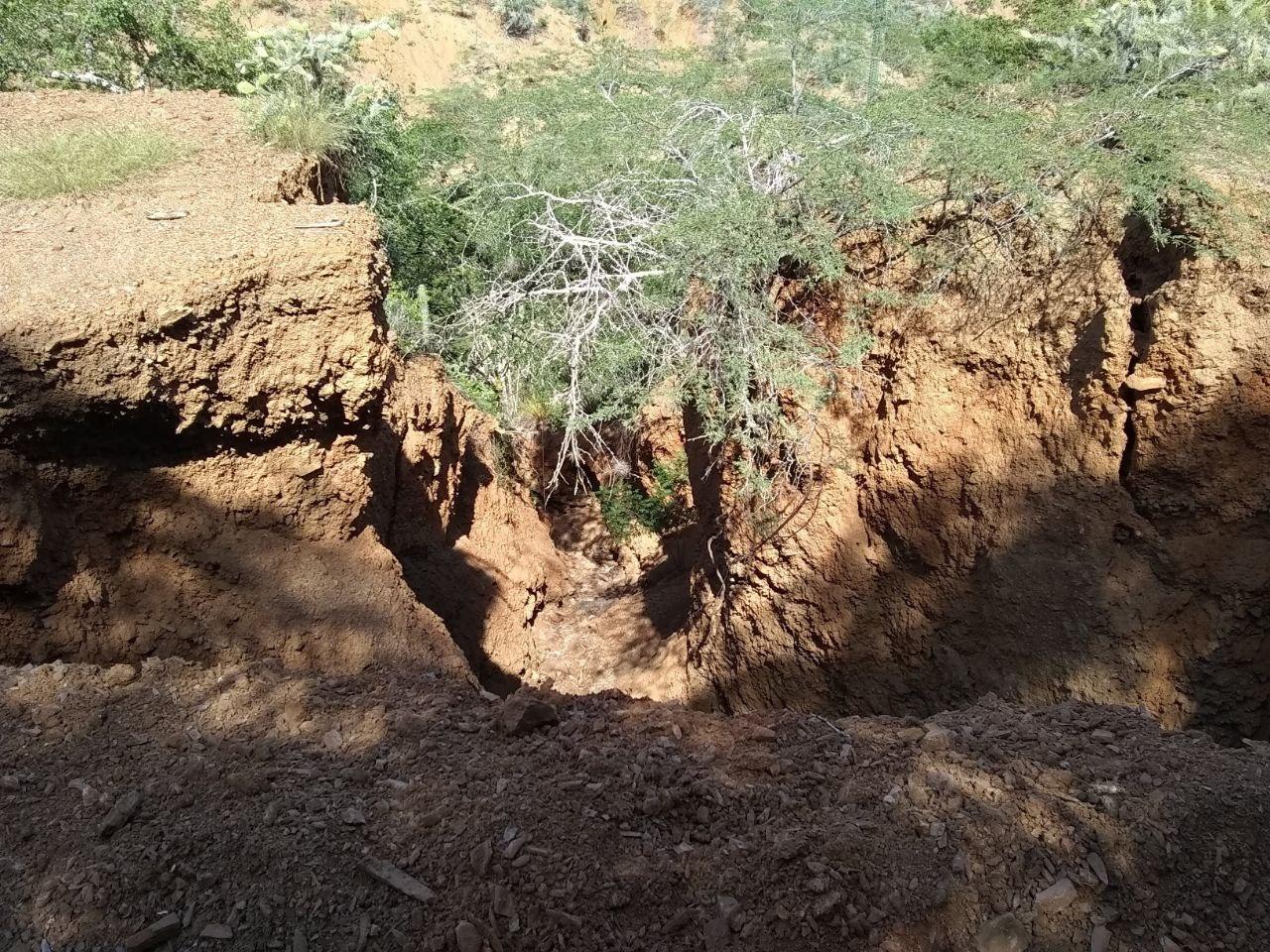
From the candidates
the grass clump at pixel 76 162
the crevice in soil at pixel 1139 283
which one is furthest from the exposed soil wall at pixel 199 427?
the crevice in soil at pixel 1139 283

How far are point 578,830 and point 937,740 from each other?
3.90ft

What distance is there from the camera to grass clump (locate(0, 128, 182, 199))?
407 centimetres

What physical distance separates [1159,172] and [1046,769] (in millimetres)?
3116

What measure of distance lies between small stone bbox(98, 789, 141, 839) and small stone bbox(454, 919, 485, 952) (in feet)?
2.96

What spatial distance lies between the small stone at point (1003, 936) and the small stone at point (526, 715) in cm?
134

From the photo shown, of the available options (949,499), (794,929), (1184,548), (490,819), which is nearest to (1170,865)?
(794,929)

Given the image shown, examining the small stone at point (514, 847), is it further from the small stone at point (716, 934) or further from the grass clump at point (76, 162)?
the grass clump at point (76, 162)

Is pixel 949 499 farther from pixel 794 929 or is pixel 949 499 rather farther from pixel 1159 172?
pixel 794 929

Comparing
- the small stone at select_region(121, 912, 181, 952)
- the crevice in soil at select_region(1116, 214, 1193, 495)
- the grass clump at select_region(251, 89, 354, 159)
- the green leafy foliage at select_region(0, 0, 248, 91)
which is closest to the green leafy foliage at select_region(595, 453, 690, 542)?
the grass clump at select_region(251, 89, 354, 159)

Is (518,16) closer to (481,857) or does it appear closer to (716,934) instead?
(481,857)

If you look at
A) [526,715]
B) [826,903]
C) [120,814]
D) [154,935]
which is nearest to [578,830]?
[526,715]

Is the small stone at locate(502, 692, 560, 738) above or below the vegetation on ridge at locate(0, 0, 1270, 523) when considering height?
below

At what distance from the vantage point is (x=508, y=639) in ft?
22.0

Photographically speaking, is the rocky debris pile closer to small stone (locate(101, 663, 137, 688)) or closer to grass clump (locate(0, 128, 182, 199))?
small stone (locate(101, 663, 137, 688))
